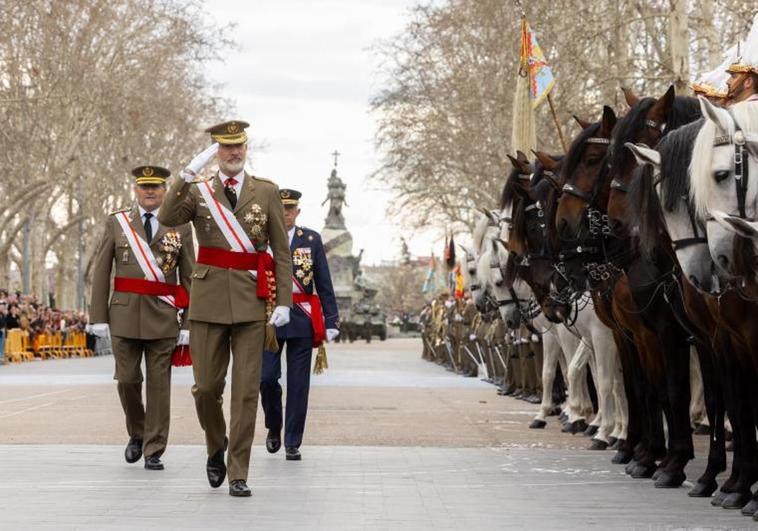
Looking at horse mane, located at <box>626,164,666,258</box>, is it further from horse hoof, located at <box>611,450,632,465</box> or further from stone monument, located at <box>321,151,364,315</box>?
stone monument, located at <box>321,151,364,315</box>

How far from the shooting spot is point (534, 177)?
15.3 meters

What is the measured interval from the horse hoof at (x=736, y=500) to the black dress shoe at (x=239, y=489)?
296 centimetres

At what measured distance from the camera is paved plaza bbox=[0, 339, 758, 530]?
9.61 m

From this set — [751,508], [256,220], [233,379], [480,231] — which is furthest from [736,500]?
[480,231]

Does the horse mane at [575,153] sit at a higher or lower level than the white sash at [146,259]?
higher

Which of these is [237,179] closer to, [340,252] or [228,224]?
[228,224]

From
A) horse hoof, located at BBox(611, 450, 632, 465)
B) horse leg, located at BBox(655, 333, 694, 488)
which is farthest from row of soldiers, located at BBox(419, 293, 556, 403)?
horse leg, located at BBox(655, 333, 694, 488)

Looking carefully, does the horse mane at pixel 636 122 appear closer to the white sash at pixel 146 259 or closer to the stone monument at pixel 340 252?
the white sash at pixel 146 259

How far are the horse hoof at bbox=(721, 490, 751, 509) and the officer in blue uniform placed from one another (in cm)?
458

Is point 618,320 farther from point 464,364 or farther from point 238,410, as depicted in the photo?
point 464,364

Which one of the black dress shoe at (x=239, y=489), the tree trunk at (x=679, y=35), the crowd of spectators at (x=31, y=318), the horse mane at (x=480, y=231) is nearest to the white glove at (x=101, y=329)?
the black dress shoe at (x=239, y=489)

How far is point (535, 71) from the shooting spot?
24281mm

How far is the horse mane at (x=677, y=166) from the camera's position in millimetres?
9516

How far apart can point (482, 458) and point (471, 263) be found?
1026 cm
